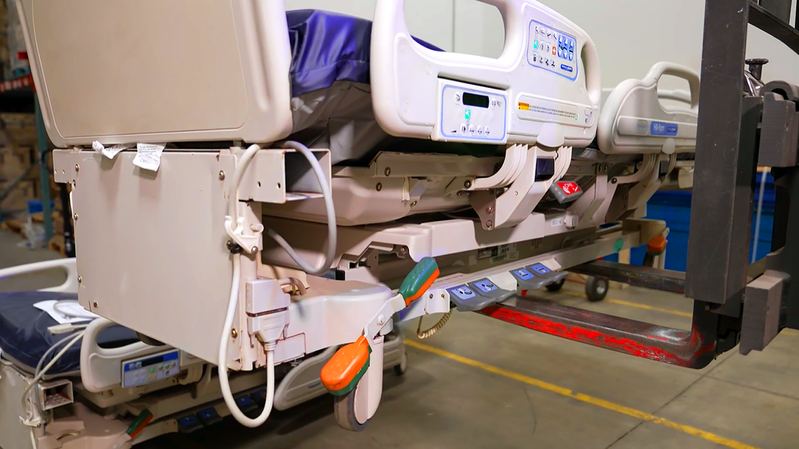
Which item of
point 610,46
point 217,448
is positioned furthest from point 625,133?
point 610,46

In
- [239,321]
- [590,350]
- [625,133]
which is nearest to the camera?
[239,321]


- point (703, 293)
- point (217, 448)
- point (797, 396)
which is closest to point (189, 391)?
point (217, 448)

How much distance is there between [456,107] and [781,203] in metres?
0.90

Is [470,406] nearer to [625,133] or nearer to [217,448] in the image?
[217,448]

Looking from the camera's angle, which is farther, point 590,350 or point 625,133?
point 590,350

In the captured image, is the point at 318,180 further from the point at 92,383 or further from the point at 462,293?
the point at 92,383

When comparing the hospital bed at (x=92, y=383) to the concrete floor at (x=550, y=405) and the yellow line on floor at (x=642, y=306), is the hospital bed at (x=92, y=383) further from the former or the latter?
the yellow line on floor at (x=642, y=306)

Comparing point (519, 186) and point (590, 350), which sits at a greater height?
point (519, 186)

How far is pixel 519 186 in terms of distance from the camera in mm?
1811

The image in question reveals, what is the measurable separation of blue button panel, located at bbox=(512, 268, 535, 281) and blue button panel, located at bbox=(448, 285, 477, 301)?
28cm

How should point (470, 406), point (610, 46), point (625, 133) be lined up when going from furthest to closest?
point (610, 46), point (470, 406), point (625, 133)


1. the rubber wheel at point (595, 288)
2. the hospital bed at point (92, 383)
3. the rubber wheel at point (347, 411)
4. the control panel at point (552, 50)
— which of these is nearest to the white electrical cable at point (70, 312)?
the hospital bed at point (92, 383)

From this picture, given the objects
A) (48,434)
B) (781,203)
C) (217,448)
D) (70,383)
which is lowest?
(217,448)

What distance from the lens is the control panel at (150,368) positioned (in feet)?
6.97
